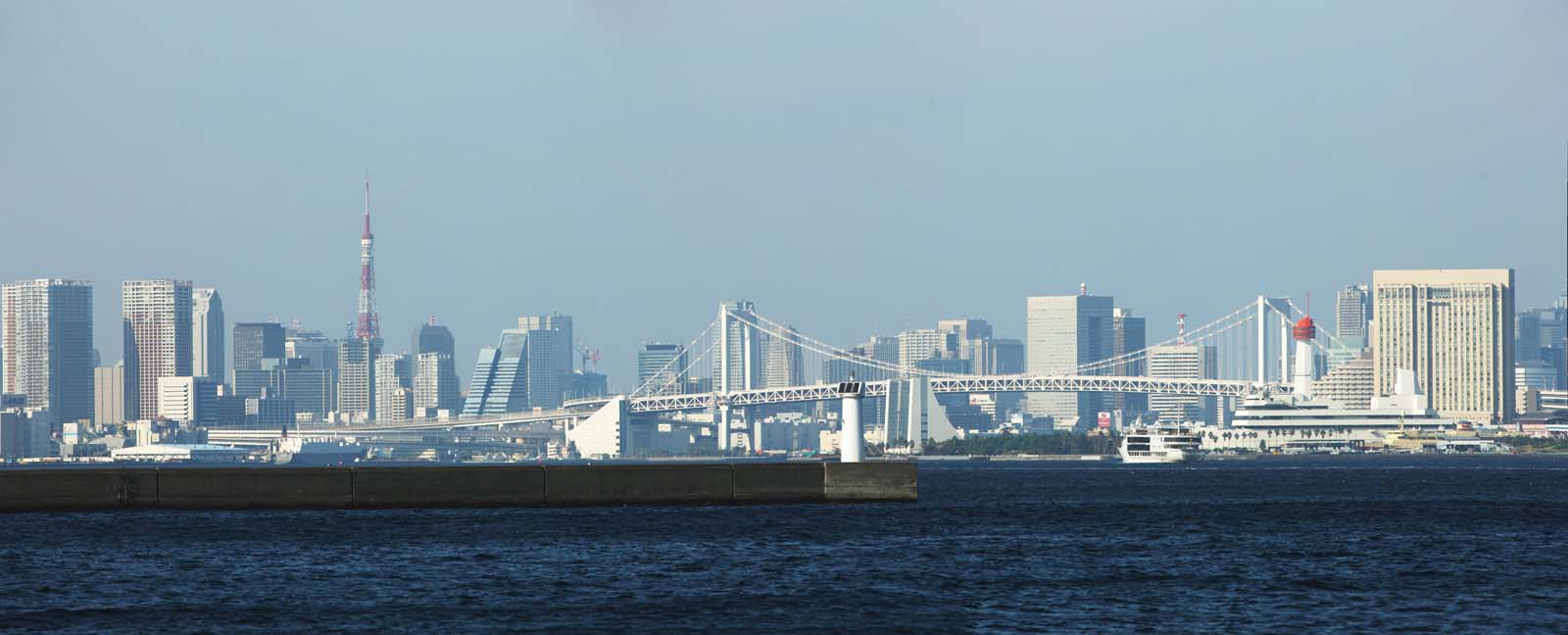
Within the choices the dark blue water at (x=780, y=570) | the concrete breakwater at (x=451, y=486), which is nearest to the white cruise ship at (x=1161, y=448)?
the dark blue water at (x=780, y=570)

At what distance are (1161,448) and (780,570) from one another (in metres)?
138

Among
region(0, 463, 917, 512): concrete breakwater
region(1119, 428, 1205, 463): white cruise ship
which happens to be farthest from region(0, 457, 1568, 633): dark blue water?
region(1119, 428, 1205, 463): white cruise ship

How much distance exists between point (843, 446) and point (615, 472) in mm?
7018

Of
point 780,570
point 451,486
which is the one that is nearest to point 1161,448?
point 451,486

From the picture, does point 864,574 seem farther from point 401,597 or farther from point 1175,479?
point 1175,479

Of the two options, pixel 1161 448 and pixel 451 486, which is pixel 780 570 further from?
pixel 1161 448

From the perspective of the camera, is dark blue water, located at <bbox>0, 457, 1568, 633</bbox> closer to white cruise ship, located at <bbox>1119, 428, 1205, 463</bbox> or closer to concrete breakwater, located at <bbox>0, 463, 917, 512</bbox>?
concrete breakwater, located at <bbox>0, 463, 917, 512</bbox>

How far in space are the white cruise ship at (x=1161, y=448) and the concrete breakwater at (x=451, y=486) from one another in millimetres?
116750

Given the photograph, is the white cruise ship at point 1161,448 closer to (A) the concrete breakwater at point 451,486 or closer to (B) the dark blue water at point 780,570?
(B) the dark blue water at point 780,570

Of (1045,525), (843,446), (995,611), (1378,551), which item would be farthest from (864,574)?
(843,446)

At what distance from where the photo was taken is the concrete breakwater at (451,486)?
51.1 m

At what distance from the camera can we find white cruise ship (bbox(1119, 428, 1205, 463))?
170375 millimetres

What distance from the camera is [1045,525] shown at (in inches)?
2146

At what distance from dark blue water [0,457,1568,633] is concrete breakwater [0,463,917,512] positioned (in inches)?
27.2
